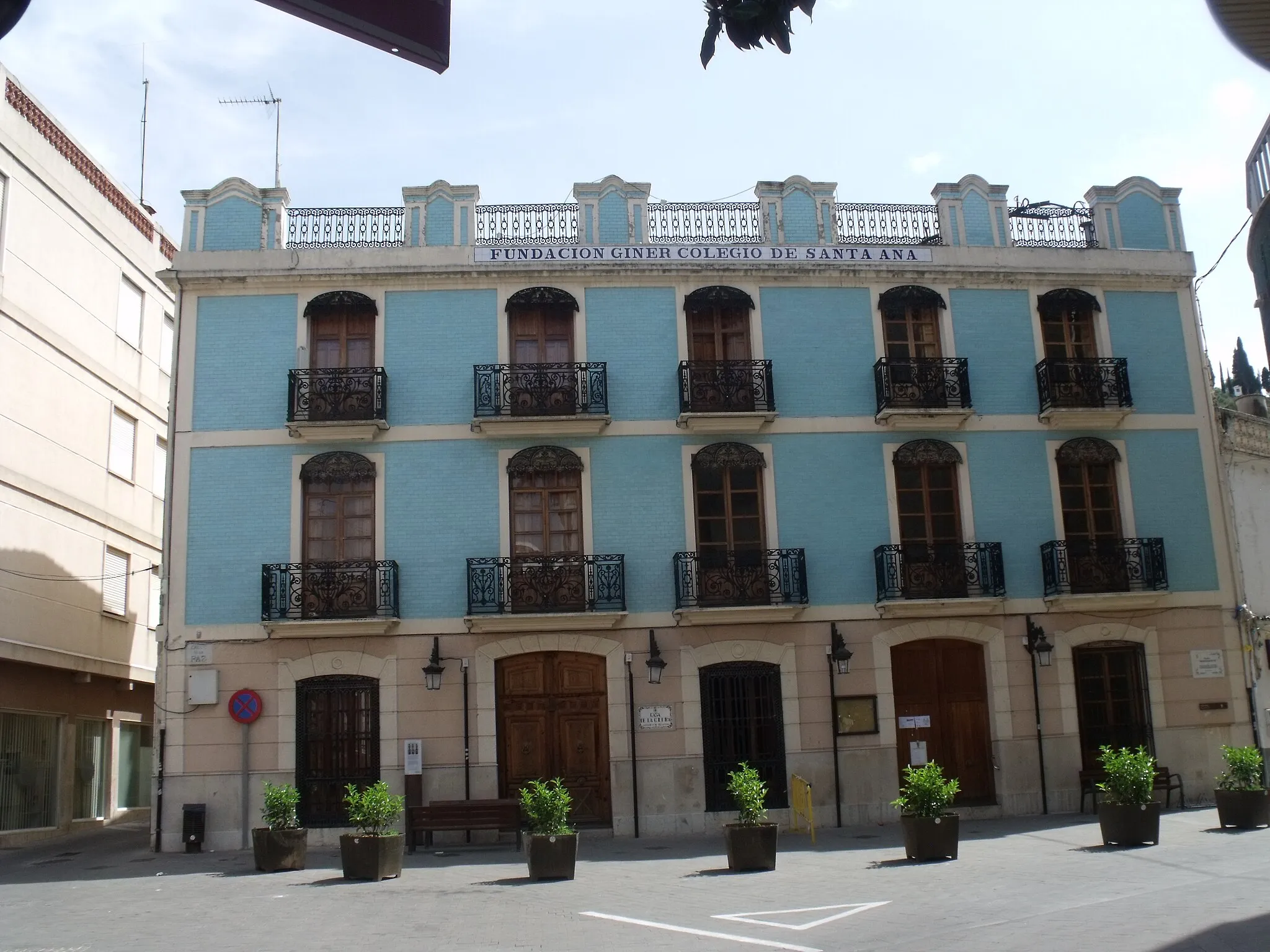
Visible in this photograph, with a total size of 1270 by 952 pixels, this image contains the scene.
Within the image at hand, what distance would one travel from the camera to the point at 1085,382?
77.9ft

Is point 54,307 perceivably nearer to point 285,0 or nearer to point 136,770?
point 136,770

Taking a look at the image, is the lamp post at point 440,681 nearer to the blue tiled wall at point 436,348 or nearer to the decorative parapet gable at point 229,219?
the blue tiled wall at point 436,348

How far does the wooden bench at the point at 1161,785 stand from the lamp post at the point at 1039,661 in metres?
0.67

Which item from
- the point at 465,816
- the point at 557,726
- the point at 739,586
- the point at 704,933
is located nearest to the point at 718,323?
the point at 739,586

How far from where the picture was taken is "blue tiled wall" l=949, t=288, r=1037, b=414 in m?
23.9

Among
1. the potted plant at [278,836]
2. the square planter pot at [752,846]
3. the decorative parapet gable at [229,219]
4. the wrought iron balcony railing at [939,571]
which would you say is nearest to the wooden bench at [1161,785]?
the wrought iron balcony railing at [939,571]

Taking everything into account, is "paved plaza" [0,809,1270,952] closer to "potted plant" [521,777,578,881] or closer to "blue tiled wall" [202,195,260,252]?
"potted plant" [521,777,578,881]

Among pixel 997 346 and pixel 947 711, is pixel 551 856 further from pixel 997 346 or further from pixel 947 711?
pixel 997 346

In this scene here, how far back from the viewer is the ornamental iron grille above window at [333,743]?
843 inches

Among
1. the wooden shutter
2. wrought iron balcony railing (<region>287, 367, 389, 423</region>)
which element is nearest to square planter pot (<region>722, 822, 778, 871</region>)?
wrought iron balcony railing (<region>287, 367, 389, 423</region>)

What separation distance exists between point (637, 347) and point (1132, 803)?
11613mm

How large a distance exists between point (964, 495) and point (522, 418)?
8.35m

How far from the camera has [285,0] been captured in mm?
2959

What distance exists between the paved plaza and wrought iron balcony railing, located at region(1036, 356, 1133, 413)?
25.8 ft
